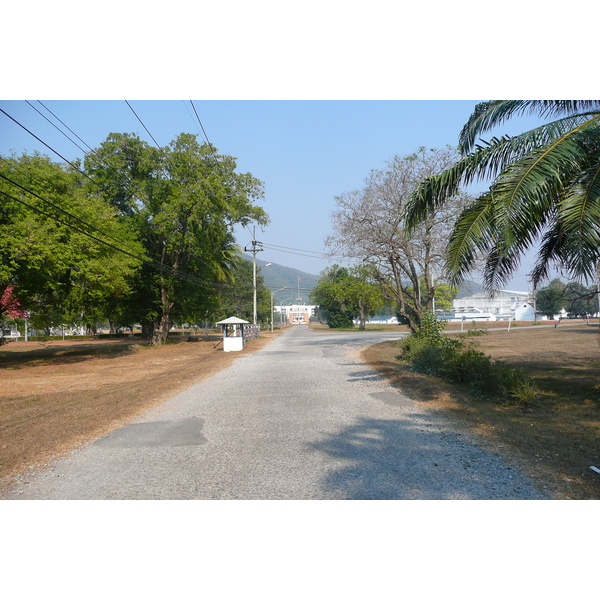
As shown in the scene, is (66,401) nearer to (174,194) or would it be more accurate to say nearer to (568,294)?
(568,294)

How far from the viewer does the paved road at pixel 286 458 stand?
4055mm

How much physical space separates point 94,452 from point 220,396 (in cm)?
416

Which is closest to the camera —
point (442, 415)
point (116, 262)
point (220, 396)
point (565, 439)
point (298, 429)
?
point (565, 439)

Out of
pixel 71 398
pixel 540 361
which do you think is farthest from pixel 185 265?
pixel 540 361

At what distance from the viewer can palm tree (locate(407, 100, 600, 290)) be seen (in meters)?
5.65

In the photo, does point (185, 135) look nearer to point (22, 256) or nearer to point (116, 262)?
point (116, 262)

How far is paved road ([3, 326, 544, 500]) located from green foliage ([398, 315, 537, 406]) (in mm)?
1710

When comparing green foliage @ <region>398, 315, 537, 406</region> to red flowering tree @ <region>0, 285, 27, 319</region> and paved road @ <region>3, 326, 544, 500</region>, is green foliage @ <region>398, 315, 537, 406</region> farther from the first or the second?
red flowering tree @ <region>0, 285, 27, 319</region>

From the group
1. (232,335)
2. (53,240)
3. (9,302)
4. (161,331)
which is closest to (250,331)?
(161,331)

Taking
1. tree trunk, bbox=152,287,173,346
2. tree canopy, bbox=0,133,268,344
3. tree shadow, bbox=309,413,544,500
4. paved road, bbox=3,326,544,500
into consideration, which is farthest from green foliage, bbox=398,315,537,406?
tree trunk, bbox=152,287,173,346

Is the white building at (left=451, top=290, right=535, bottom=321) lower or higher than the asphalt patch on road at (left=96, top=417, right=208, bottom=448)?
higher

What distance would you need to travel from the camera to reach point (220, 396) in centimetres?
A: 957

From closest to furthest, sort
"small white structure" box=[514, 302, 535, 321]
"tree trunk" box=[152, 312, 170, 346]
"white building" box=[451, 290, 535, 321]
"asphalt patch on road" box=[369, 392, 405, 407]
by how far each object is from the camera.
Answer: "asphalt patch on road" box=[369, 392, 405, 407] < "tree trunk" box=[152, 312, 170, 346] < "white building" box=[451, 290, 535, 321] < "small white structure" box=[514, 302, 535, 321]

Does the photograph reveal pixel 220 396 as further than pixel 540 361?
No
